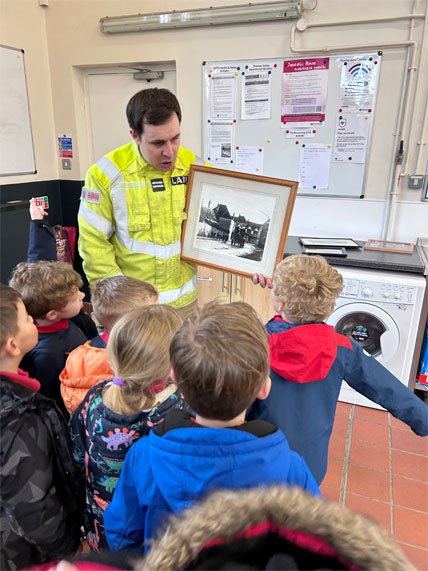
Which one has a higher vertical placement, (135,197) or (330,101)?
(330,101)

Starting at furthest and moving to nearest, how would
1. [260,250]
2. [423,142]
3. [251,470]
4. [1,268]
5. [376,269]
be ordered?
[1,268] < [423,142] < [376,269] < [260,250] < [251,470]

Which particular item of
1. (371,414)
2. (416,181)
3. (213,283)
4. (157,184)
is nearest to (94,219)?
(157,184)

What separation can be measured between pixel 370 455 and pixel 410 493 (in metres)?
0.27

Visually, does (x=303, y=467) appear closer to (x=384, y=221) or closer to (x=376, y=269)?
(x=376, y=269)

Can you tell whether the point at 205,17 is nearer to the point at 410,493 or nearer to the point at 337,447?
the point at 337,447

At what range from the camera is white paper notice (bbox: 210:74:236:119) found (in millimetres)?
3115

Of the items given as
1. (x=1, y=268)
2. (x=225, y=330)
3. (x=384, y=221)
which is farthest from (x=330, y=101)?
(x=1, y=268)

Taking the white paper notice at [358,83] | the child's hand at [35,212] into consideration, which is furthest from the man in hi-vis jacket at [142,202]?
the white paper notice at [358,83]

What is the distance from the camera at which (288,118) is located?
303cm

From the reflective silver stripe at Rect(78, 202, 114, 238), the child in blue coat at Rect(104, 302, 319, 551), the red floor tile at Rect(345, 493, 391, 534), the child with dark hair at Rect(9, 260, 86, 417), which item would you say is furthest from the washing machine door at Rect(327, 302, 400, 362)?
the child in blue coat at Rect(104, 302, 319, 551)

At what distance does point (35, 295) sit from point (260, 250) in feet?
3.29

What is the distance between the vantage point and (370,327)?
2578 mm

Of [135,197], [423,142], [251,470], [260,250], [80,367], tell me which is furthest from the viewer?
[423,142]

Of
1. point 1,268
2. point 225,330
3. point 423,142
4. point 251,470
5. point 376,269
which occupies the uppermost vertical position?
point 423,142
